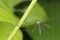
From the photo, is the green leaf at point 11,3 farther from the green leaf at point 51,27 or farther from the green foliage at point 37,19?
the green leaf at point 51,27

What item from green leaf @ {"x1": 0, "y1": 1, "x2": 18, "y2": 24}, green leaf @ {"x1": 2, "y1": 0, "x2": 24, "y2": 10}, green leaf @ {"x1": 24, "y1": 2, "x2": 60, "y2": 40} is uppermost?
green leaf @ {"x1": 2, "y1": 0, "x2": 24, "y2": 10}

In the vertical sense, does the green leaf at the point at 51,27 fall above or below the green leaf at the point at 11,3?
below

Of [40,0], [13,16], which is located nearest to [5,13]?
[13,16]

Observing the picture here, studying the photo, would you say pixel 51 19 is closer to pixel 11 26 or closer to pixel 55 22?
pixel 55 22

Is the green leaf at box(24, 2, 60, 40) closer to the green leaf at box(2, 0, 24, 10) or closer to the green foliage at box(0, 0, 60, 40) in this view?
the green foliage at box(0, 0, 60, 40)

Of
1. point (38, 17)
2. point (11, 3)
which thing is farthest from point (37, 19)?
point (11, 3)

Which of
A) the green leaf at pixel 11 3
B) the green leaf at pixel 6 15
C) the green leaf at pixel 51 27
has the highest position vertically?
the green leaf at pixel 11 3

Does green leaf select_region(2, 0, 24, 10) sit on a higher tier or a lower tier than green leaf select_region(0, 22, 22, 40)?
higher

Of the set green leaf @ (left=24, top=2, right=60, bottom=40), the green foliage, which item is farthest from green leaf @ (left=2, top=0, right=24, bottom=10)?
green leaf @ (left=24, top=2, right=60, bottom=40)

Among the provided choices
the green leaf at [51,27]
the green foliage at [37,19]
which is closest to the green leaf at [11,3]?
the green foliage at [37,19]
